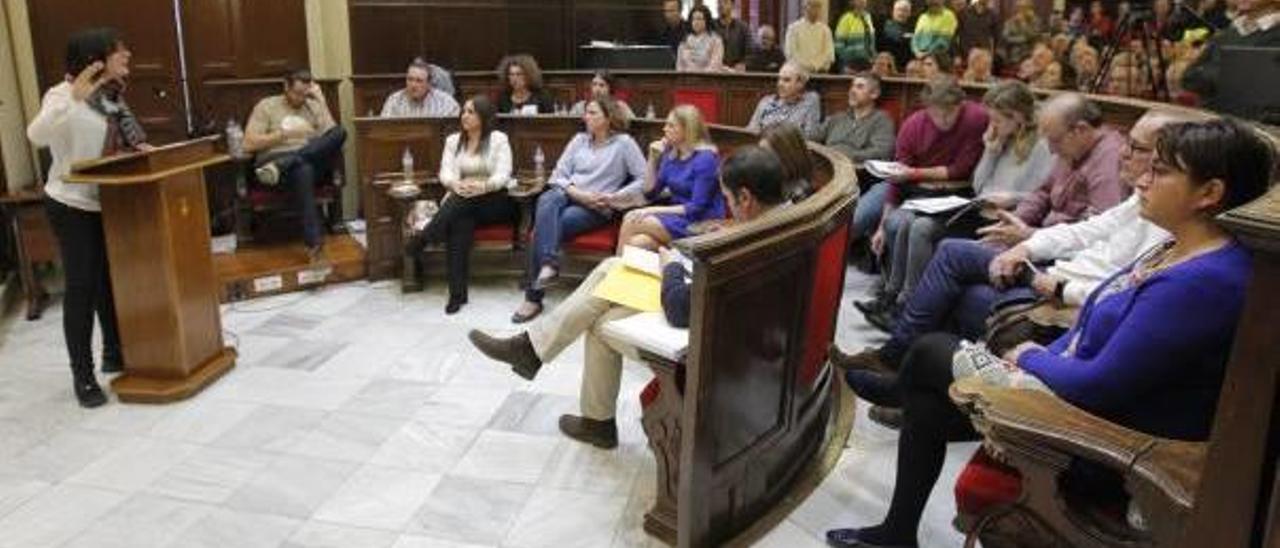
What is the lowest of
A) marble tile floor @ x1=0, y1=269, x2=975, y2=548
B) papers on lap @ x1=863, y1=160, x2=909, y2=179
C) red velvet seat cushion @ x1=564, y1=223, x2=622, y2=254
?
marble tile floor @ x1=0, y1=269, x2=975, y2=548

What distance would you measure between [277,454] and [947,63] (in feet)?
19.4

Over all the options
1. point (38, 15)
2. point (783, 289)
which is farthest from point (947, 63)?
point (38, 15)

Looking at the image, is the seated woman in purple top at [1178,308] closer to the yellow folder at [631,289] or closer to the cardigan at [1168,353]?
the cardigan at [1168,353]

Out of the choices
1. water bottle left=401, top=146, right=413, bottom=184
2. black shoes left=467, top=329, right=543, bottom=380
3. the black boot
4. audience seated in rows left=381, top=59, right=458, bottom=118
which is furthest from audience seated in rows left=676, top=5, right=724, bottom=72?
the black boot

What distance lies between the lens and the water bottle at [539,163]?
5.29m

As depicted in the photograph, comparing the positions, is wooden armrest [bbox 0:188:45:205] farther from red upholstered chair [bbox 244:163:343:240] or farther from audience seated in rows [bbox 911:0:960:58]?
audience seated in rows [bbox 911:0:960:58]

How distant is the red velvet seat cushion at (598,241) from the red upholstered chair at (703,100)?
7.18 ft

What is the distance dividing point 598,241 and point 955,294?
2026 mm

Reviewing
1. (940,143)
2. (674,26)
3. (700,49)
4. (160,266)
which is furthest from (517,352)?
(674,26)

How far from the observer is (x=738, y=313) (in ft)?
7.36

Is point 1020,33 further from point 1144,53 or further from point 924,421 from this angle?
point 924,421

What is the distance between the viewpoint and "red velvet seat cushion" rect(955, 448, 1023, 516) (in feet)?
6.54

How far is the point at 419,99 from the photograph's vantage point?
6219 millimetres

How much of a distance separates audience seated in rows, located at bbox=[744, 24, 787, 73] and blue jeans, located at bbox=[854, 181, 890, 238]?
351 centimetres
